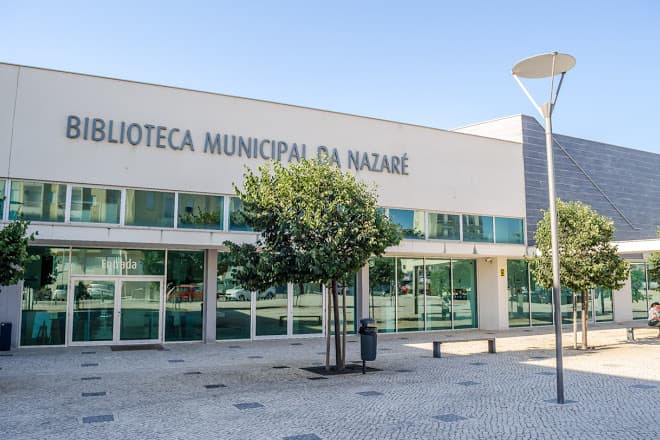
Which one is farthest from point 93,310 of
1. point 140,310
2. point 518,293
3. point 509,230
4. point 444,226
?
point 518,293

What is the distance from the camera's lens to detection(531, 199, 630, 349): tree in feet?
51.7

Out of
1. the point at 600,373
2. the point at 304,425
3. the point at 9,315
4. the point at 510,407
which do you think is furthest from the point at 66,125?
the point at 600,373

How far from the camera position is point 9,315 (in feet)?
51.0

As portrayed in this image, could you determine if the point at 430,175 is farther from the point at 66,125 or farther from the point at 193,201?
the point at 66,125

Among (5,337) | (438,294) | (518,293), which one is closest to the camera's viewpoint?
(5,337)

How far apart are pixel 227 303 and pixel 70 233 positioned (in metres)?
5.28

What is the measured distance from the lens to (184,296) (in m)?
17.7

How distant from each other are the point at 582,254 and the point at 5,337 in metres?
16.3

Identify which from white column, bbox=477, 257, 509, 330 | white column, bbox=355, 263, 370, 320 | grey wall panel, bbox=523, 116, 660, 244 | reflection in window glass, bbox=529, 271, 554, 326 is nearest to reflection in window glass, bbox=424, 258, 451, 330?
white column, bbox=477, 257, 509, 330

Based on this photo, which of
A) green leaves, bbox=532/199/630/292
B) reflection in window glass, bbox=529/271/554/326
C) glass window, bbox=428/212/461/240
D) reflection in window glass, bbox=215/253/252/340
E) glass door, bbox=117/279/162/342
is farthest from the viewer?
reflection in window glass, bbox=529/271/554/326

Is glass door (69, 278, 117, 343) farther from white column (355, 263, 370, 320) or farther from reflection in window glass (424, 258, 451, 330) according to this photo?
reflection in window glass (424, 258, 451, 330)

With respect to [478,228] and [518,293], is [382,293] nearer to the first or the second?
[478,228]

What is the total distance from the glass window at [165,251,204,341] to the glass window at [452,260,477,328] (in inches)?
415

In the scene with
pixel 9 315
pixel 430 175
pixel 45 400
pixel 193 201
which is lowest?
pixel 45 400
